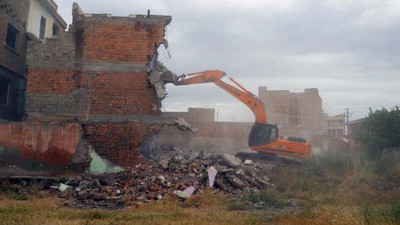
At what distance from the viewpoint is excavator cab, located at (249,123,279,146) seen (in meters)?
17.1

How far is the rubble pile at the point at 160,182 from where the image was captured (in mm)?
10320

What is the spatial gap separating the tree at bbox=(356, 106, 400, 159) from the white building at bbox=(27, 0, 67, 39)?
19743 mm

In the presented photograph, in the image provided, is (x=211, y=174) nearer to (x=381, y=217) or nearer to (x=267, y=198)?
(x=267, y=198)

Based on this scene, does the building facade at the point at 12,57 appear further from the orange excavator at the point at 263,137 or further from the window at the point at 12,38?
the orange excavator at the point at 263,137

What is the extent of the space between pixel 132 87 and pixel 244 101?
619 centimetres

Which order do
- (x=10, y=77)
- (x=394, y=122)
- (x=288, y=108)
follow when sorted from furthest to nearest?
1. (x=288, y=108)
2. (x=394, y=122)
3. (x=10, y=77)

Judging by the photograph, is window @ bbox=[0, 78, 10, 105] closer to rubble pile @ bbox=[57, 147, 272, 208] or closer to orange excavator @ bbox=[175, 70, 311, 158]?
rubble pile @ bbox=[57, 147, 272, 208]

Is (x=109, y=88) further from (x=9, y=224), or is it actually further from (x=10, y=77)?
(x=9, y=224)

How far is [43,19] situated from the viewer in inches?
700

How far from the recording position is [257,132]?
17234 mm

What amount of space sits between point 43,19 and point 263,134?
1216 cm

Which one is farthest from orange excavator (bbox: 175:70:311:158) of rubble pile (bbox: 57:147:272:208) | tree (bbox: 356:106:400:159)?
tree (bbox: 356:106:400:159)

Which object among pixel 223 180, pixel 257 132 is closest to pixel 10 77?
pixel 223 180

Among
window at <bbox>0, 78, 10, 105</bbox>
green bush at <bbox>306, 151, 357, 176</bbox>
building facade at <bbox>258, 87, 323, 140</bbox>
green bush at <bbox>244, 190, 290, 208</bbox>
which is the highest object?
building facade at <bbox>258, 87, 323, 140</bbox>
